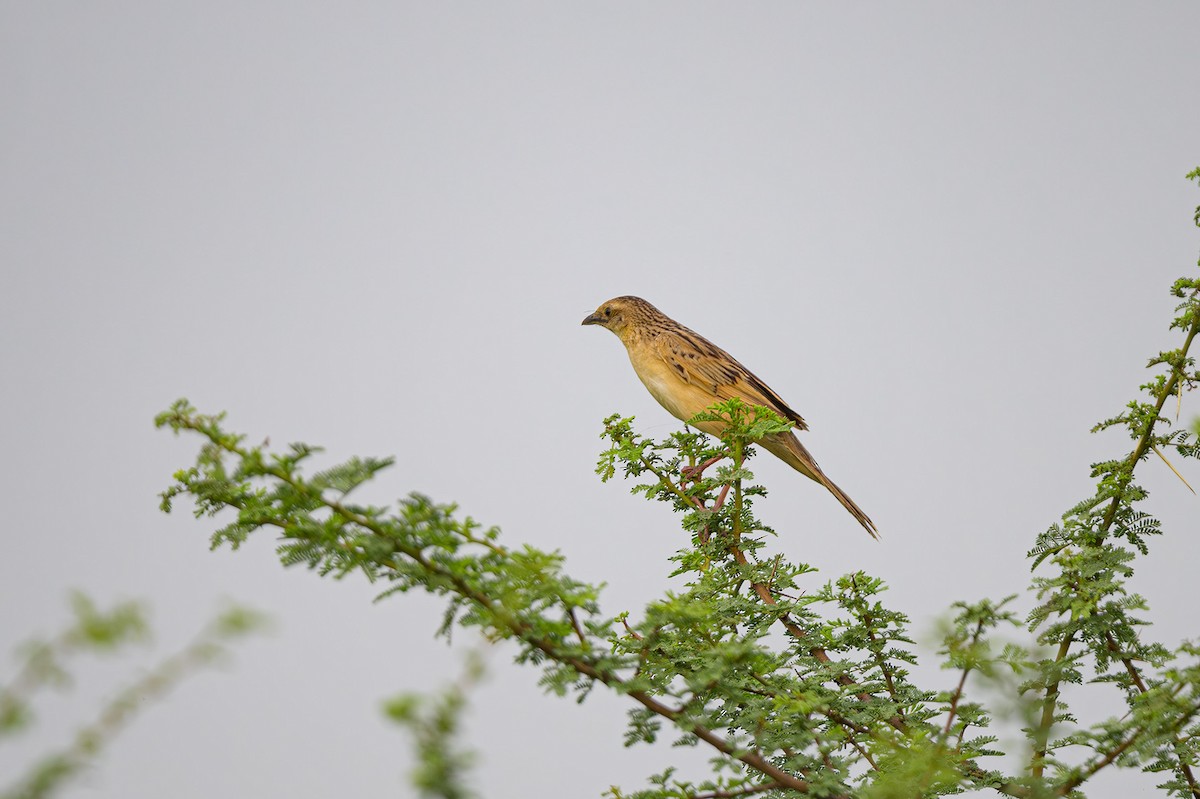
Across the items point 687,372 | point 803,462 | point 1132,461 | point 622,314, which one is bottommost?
point 1132,461

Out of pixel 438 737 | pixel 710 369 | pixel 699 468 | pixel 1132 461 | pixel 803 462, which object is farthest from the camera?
pixel 710 369

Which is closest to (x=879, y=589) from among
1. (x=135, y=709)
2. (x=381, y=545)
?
(x=381, y=545)

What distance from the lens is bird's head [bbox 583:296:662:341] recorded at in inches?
213

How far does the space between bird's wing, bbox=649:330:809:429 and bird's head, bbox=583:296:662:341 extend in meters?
0.30

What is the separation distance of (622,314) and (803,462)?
1622 millimetres

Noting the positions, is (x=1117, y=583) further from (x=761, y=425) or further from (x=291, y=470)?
(x=291, y=470)

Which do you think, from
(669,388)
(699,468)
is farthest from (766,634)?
(669,388)

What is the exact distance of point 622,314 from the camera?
5.49m

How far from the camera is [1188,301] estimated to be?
2.46 metres

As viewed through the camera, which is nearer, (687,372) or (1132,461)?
(1132,461)

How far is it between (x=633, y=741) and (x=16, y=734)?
1113 millimetres

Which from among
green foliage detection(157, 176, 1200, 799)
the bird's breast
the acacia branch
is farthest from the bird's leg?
the bird's breast

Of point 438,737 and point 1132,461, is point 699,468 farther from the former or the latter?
point 438,737

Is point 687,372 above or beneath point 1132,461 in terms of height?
above
